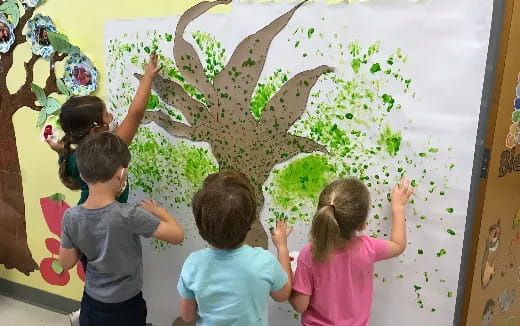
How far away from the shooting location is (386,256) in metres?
1.40

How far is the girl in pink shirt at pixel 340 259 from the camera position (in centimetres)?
126

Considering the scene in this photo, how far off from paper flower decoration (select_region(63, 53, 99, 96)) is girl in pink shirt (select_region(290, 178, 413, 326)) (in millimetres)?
1175

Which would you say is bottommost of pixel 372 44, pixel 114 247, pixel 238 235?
pixel 114 247

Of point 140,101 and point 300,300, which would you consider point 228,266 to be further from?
point 140,101

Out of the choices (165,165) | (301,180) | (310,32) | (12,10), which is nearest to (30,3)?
(12,10)

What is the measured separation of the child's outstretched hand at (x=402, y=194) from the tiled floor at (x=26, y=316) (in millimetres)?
1711

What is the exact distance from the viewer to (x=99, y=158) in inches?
57.9

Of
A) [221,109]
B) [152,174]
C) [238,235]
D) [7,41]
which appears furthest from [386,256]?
[7,41]

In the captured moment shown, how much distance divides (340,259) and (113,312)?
0.79m

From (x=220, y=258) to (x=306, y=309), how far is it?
0.32 m

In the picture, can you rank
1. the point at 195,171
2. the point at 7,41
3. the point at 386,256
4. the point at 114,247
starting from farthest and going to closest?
the point at 7,41 < the point at 195,171 < the point at 114,247 < the point at 386,256

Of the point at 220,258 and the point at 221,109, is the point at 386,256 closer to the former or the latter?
the point at 220,258

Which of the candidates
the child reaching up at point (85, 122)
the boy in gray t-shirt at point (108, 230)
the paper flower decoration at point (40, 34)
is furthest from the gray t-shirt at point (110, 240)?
the paper flower decoration at point (40, 34)

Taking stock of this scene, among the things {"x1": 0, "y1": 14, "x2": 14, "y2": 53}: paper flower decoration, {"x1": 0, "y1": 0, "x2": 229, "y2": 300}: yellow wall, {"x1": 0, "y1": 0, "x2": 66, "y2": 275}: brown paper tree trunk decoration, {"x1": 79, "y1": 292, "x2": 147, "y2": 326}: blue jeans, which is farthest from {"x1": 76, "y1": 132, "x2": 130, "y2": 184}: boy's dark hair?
{"x1": 0, "y1": 14, "x2": 14, "y2": 53}: paper flower decoration
